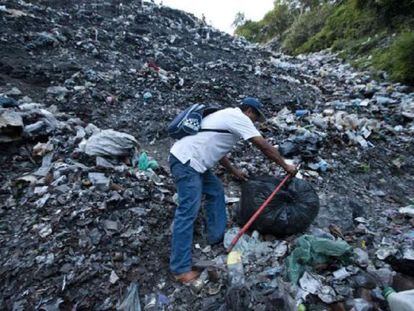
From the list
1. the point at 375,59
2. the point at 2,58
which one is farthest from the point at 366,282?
the point at 375,59

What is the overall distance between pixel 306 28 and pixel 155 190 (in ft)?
63.4

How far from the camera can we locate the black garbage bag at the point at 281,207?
8.43ft

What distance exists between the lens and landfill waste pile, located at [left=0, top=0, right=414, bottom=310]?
2.17 meters

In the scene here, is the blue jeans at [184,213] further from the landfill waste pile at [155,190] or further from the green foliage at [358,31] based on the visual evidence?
the green foliage at [358,31]

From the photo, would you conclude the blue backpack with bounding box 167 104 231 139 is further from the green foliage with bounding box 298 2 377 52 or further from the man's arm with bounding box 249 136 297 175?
the green foliage with bounding box 298 2 377 52

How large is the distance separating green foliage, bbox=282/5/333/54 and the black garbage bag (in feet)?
57.7

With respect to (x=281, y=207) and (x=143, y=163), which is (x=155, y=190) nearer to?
(x=143, y=163)

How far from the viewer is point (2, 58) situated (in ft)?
20.0

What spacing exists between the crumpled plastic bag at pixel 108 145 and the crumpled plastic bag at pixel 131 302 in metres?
1.67

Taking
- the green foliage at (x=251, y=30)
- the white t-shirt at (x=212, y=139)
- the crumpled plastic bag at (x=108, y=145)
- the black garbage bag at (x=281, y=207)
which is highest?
the green foliage at (x=251, y=30)

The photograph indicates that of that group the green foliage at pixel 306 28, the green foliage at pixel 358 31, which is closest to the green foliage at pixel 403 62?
the green foliage at pixel 358 31

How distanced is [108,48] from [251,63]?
4417 millimetres

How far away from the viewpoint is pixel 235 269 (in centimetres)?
233

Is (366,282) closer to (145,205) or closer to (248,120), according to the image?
(248,120)
